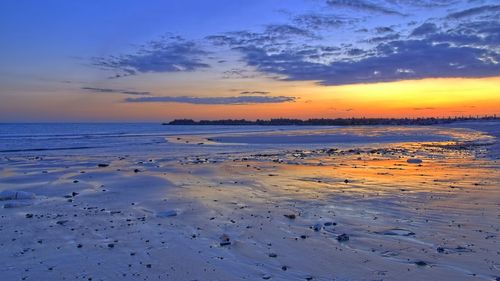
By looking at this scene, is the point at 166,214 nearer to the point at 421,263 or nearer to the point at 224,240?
the point at 224,240

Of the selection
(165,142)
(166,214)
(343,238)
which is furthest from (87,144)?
(343,238)

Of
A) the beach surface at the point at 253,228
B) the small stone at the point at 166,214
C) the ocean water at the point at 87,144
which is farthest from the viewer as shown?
the ocean water at the point at 87,144

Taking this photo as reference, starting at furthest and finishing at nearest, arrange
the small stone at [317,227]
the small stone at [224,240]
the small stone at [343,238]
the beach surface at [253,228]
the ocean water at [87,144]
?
1. the ocean water at [87,144]
2. the small stone at [317,227]
3. the small stone at [343,238]
4. the small stone at [224,240]
5. the beach surface at [253,228]

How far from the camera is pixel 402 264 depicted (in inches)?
242

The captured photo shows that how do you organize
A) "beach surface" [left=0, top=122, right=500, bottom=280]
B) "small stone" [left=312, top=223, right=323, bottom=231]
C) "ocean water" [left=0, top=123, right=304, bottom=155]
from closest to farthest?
"beach surface" [left=0, top=122, right=500, bottom=280] < "small stone" [left=312, top=223, right=323, bottom=231] < "ocean water" [left=0, top=123, right=304, bottom=155]

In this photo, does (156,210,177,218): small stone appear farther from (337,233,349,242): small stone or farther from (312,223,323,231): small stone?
(337,233,349,242): small stone

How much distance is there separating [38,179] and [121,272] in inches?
430

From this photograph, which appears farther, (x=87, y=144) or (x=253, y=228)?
(x=87, y=144)

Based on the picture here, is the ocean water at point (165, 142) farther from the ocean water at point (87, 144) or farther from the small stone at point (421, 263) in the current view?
the small stone at point (421, 263)

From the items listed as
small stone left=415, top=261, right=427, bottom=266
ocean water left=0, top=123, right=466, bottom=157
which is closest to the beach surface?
small stone left=415, top=261, right=427, bottom=266

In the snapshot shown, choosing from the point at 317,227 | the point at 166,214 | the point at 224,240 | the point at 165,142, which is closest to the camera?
the point at 224,240

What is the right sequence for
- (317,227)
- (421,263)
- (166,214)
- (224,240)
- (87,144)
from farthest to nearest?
1. (87,144)
2. (166,214)
3. (317,227)
4. (224,240)
5. (421,263)

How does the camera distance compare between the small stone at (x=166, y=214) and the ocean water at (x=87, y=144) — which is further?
the ocean water at (x=87, y=144)

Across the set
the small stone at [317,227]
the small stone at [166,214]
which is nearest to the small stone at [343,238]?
the small stone at [317,227]
